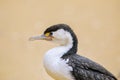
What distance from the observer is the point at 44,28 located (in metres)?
2.21

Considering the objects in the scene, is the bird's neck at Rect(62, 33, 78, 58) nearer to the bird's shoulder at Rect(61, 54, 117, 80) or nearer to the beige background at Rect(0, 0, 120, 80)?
the bird's shoulder at Rect(61, 54, 117, 80)

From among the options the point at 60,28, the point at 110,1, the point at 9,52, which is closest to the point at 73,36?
the point at 60,28

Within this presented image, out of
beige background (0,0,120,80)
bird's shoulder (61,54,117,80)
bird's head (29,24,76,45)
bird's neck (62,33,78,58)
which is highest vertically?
beige background (0,0,120,80)

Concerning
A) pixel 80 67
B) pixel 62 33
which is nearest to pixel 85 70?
pixel 80 67

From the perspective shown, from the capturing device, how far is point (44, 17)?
220cm

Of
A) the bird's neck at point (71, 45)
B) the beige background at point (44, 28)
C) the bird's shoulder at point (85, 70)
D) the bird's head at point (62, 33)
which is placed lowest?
the bird's shoulder at point (85, 70)

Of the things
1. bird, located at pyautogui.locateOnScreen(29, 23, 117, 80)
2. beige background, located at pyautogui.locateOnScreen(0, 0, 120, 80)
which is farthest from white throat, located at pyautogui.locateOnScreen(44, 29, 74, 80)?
beige background, located at pyautogui.locateOnScreen(0, 0, 120, 80)

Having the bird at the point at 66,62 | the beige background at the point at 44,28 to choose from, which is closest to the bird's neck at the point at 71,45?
the bird at the point at 66,62

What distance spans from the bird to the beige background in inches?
33.9

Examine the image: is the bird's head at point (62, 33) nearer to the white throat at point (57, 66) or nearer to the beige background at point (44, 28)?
the white throat at point (57, 66)

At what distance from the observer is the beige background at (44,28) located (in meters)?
2.16

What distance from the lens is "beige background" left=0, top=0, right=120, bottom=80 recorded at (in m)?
2.16

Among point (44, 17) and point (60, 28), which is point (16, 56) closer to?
point (44, 17)

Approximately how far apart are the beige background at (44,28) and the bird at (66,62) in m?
0.86
